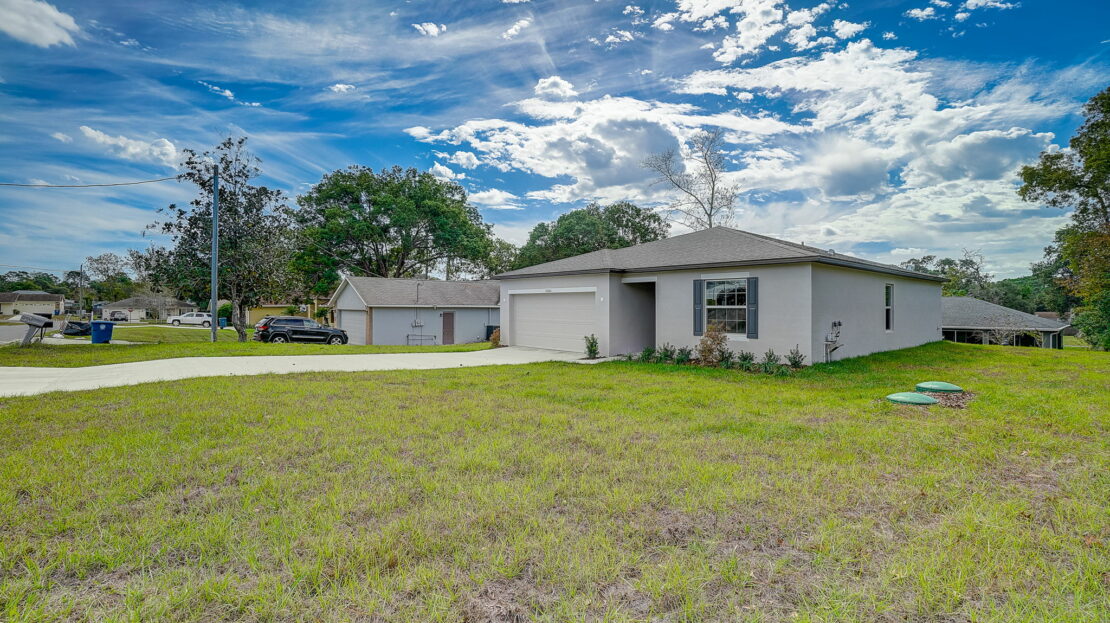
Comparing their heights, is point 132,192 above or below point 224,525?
above

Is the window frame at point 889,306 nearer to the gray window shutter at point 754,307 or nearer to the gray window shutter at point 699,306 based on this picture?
the gray window shutter at point 754,307

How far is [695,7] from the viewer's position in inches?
444

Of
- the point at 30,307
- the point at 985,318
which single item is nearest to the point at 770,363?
the point at 985,318

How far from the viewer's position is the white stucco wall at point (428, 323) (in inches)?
850

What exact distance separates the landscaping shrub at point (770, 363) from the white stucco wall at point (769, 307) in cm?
14

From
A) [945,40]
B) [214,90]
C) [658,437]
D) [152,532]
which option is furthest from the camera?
[214,90]

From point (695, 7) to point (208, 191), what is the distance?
19.8 m

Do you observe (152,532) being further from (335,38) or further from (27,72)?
(27,72)

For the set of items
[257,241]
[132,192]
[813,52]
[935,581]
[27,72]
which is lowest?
[935,581]

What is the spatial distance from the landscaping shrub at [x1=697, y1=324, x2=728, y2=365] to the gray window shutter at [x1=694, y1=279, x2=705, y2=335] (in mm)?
488

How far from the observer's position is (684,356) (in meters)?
11.3

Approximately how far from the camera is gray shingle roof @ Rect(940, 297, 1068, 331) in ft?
78.2

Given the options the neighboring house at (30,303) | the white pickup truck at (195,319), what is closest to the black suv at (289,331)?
the white pickup truck at (195,319)

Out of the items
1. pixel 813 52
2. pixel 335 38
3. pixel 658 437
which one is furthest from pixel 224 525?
pixel 813 52
